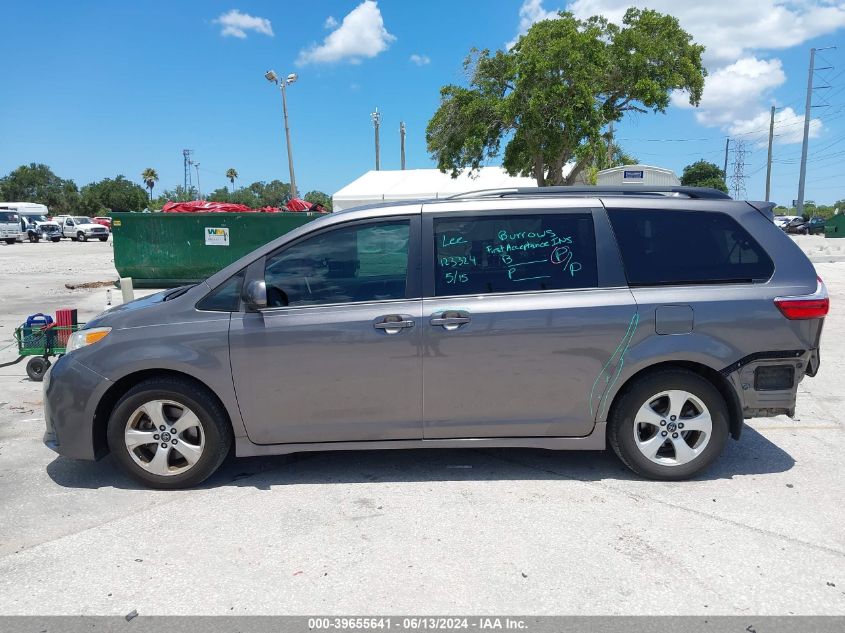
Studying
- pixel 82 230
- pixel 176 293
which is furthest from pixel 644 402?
pixel 82 230

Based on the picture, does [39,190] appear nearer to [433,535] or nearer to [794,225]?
[794,225]

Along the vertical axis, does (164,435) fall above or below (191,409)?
below

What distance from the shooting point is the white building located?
2091 centimetres

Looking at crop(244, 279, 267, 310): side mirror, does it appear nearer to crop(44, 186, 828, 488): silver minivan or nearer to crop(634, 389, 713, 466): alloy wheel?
crop(44, 186, 828, 488): silver minivan

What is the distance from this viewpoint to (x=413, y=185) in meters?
32.5

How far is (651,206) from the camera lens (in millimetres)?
4301

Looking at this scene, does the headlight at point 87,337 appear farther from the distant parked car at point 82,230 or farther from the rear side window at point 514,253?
the distant parked car at point 82,230

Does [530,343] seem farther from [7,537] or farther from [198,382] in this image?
[7,537]

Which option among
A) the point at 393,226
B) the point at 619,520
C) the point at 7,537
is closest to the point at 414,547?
the point at 619,520

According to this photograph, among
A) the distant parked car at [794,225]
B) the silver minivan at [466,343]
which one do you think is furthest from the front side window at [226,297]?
the distant parked car at [794,225]

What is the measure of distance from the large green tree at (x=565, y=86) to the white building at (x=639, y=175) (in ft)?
5.73

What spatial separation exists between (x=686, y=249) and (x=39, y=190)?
9683cm

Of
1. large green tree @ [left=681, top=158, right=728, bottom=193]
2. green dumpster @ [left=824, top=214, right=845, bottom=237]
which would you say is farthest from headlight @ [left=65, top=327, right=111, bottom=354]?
large green tree @ [left=681, top=158, right=728, bottom=193]

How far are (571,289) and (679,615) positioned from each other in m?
1.98
